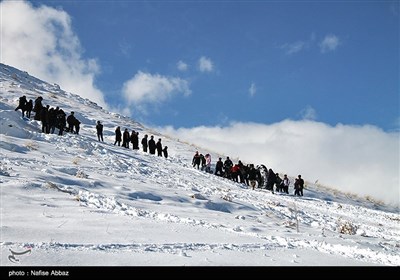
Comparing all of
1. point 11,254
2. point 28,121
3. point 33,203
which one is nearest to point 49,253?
point 11,254

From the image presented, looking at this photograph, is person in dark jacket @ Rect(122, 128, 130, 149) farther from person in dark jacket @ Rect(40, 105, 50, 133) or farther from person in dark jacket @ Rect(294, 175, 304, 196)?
person in dark jacket @ Rect(294, 175, 304, 196)

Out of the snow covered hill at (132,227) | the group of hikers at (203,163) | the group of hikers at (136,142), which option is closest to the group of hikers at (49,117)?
the group of hikers at (203,163)

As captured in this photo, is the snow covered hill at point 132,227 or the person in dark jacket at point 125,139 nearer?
the snow covered hill at point 132,227

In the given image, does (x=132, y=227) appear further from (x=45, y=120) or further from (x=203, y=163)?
(x=203, y=163)

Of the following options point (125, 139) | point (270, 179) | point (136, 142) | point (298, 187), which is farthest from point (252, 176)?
point (125, 139)

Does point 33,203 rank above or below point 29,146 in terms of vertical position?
below

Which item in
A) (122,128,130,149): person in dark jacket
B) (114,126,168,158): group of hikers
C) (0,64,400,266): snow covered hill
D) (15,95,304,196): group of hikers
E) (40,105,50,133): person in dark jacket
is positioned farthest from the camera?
(114,126,168,158): group of hikers

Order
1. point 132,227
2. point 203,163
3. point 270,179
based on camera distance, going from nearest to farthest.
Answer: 1. point 132,227
2. point 270,179
3. point 203,163

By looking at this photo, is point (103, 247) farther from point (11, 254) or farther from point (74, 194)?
point (74, 194)

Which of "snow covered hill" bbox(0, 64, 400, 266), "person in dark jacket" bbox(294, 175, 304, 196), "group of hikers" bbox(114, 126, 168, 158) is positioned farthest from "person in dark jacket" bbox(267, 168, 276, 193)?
"snow covered hill" bbox(0, 64, 400, 266)

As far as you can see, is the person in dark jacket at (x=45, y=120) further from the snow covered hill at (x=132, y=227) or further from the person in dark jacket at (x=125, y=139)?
the snow covered hill at (x=132, y=227)
